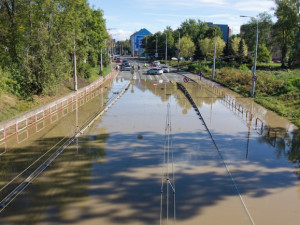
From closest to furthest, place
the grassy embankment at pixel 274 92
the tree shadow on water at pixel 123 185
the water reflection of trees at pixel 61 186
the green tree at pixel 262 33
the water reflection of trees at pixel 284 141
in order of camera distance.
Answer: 1. the tree shadow on water at pixel 123 185
2. the water reflection of trees at pixel 61 186
3. the water reflection of trees at pixel 284 141
4. the grassy embankment at pixel 274 92
5. the green tree at pixel 262 33

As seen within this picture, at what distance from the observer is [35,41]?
2362 centimetres

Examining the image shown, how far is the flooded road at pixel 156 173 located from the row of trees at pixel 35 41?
516cm

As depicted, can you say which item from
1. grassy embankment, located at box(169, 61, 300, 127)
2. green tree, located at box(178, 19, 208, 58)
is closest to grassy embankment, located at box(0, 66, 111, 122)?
grassy embankment, located at box(169, 61, 300, 127)

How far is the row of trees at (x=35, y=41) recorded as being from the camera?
2281cm

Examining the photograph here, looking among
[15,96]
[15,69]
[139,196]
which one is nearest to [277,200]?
[139,196]

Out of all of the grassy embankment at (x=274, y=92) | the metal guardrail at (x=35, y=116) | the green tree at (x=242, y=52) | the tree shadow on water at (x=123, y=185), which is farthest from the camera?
the green tree at (x=242, y=52)

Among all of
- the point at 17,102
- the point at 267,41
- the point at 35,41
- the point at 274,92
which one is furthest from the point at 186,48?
the point at 17,102

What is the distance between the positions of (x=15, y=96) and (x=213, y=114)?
14.0m

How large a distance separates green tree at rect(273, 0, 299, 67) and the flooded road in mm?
50509

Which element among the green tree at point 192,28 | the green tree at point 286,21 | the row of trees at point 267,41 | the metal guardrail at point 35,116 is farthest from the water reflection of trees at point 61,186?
the green tree at point 192,28

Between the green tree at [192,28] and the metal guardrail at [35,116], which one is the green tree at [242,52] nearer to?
the green tree at [192,28]

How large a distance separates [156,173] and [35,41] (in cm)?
1702

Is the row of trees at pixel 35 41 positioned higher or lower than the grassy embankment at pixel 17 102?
higher

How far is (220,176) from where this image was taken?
11219 millimetres
